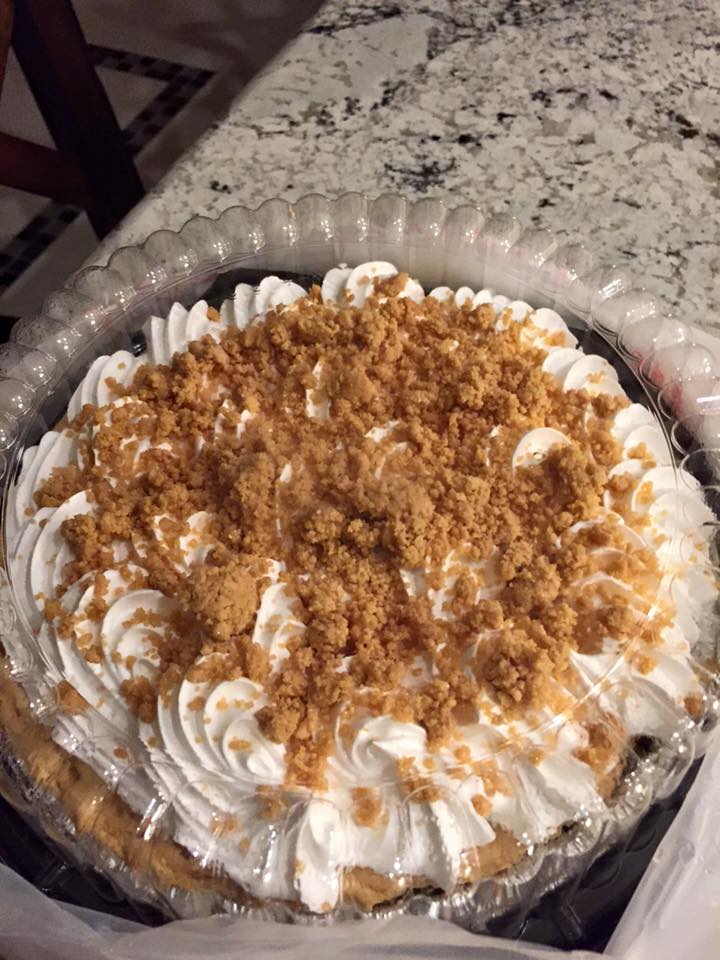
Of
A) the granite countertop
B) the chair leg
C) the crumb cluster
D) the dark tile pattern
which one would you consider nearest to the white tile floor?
the dark tile pattern

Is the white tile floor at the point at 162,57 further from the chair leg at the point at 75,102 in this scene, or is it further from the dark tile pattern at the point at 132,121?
the chair leg at the point at 75,102

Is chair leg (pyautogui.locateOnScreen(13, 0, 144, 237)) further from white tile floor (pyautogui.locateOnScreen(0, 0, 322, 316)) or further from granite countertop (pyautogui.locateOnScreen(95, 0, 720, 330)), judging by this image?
granite countertop (pyautogui.locateOnScreen(95, 0, 720, 330))

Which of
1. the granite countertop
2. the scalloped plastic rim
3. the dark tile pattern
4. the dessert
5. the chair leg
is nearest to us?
the dessert

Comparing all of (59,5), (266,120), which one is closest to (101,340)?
(266,120)

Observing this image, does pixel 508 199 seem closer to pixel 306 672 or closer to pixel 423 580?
pixel 423 580

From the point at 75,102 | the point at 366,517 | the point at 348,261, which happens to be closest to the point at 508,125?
the point at 348,261

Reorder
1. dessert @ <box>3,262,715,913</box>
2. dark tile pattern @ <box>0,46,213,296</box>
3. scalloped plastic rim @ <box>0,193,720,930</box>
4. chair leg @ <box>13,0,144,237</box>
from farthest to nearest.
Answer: dark tile pattern @ <box>0,46,213,296</box> → chair leg @ <box>13,0,144,237</box> → scalloped plastic rim @ <box>0,193,720,930</box> → dessert @ <box>3,262,715,913</box>
